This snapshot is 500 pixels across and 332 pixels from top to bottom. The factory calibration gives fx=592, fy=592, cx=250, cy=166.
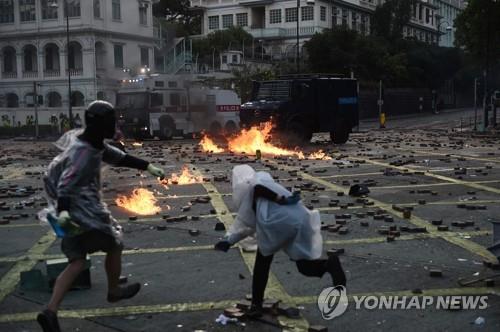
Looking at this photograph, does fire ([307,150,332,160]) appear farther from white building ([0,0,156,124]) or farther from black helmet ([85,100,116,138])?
white building ([0,0,156,124])

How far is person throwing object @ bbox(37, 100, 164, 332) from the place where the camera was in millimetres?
4383

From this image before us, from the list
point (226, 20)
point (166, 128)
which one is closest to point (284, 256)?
point (166, 128)

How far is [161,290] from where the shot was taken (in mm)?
5539

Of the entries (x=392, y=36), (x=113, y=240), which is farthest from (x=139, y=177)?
(x=392, y=36)

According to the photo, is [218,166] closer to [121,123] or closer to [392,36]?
[121,123]

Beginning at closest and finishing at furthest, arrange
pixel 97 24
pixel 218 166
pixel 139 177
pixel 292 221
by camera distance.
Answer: pixel 292 221
pixel 139 177
pixel 218 166
pixel 97 24

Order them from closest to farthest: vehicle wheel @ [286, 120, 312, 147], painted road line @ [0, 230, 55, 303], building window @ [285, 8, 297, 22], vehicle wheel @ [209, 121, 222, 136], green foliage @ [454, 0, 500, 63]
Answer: painted road line @ [0, 230, 55, 303] → vehicle wheel @ [286, 120, 312, 147] → green foliage @ [454, 0, 500, 63] → vehicle wheel @ [209, 121, 222, 136] → building window @ [285, 8, 297, 22]

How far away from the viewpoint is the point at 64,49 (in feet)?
154

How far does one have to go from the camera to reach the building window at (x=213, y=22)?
70.6 metres

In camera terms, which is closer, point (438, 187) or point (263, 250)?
point (263, 250)

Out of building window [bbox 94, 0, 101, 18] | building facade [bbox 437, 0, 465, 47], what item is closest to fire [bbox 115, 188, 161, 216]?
building window [bbox 94, 0, 101, 18]

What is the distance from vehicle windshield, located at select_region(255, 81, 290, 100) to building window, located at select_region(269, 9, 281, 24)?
45.0 m

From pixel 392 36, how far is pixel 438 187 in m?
56.1

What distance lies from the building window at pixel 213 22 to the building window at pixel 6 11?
2667cm
